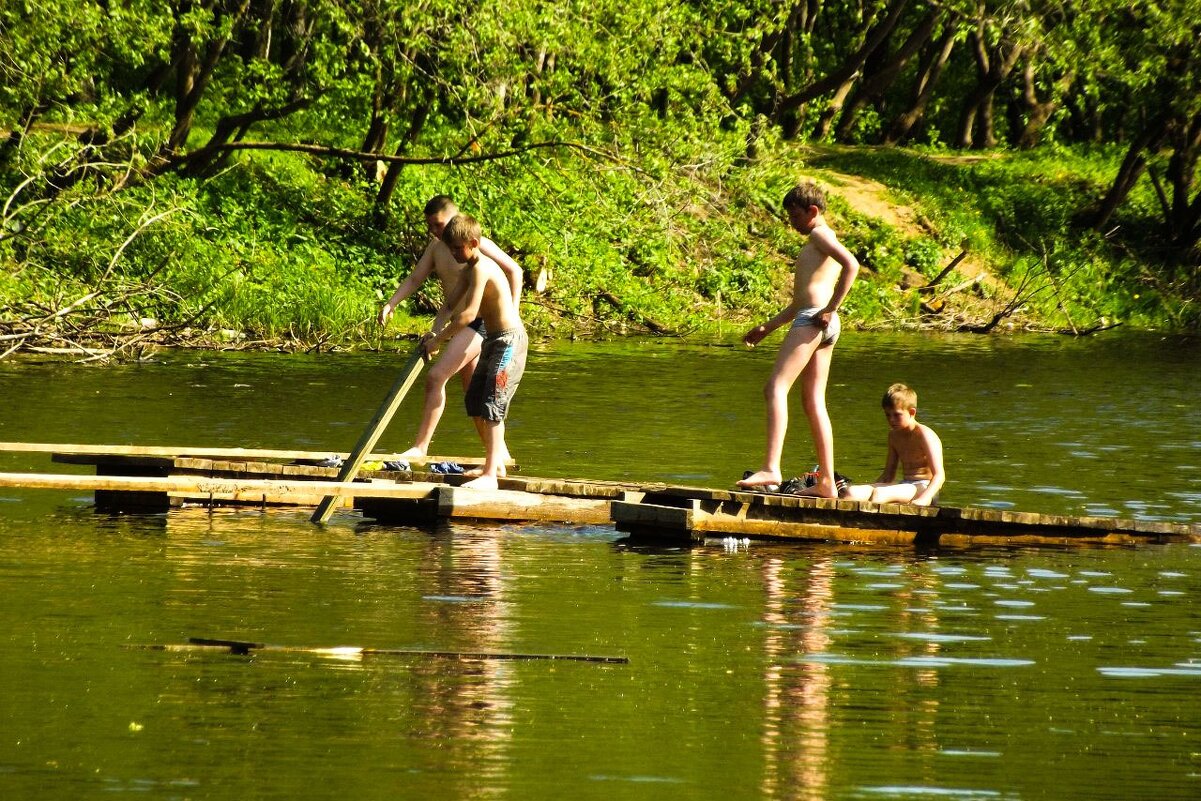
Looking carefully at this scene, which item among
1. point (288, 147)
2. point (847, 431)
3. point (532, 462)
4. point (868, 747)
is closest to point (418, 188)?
point (288, 147)

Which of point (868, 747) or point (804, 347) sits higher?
point (804, 347)

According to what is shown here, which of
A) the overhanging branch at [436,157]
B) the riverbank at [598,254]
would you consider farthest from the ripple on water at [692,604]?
the overhanging branch at [436,157]

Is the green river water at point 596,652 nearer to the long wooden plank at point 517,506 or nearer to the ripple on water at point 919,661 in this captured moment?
the ripple on water at point 919,661

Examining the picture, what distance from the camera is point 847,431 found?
18.9m

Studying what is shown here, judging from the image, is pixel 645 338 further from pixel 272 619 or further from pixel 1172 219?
pixel 272 619

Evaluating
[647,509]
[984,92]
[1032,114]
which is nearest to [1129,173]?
[984,92]

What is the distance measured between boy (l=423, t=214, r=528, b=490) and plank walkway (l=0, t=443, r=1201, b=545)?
31 cm

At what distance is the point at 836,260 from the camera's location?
11977 millimetres

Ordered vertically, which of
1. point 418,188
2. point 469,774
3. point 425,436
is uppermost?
point 418,188

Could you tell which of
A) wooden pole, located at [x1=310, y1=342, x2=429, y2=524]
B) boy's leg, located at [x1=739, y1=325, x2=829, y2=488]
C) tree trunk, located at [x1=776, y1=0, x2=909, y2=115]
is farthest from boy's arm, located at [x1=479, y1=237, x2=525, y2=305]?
tree trunk, located at [x1=776, y1=0, x2=909, y2=115]

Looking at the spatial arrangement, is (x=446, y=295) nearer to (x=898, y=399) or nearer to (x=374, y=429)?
(x=374, y=429)

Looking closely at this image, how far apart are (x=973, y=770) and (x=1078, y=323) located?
29.2 m

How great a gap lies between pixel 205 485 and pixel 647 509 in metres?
2.53

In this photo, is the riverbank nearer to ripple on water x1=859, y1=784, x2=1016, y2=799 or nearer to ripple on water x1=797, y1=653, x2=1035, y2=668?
ripple on water x1=797, y1=653, x2=1035, y2=668
